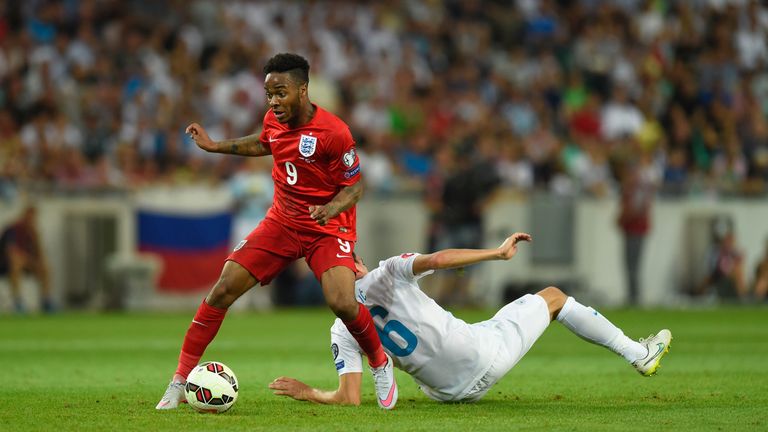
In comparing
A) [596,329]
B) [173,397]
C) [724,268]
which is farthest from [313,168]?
[724,268]

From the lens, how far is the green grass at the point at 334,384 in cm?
803

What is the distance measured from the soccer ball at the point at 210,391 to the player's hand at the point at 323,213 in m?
1.16

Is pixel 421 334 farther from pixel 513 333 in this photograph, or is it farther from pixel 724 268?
pixel 724 268

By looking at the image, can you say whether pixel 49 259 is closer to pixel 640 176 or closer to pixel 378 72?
pixel 378 72

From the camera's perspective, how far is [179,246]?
20562 mm

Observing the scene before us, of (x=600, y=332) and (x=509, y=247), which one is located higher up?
(x=509, y=247)

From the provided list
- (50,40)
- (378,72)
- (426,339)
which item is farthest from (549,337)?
(50,40)

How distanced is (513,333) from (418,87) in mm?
15504

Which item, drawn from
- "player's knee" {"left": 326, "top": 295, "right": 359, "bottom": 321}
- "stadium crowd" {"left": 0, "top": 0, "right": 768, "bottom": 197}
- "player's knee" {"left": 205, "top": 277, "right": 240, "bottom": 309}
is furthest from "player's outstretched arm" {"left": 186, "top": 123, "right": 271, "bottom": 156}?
"stadium crowd" {"left": 0, "top": 0, "right": 768, "bottom": 197}

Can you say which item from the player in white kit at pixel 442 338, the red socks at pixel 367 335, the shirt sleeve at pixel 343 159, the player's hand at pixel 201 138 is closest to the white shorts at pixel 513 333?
the player in white kit at pixel 442 338

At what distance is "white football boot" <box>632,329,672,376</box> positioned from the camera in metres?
9.04

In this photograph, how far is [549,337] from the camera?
16.0 meters

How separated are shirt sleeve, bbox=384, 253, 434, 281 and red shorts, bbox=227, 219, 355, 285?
31 cm

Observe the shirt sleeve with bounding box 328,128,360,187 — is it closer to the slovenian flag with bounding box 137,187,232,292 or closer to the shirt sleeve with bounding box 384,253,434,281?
the shirt sleeve with bounding box 384,253,434,281
